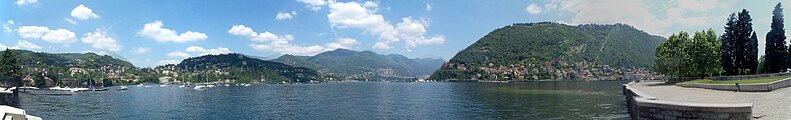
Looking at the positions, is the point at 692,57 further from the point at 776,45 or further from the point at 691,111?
the point at 691,111

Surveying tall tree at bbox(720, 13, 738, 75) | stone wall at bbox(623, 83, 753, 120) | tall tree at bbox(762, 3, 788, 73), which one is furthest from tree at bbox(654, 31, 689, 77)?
stone wall at bbox(623, 83, 753, 120)

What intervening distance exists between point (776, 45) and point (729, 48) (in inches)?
160

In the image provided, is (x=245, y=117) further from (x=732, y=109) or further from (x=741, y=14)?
(x=741, y=14)

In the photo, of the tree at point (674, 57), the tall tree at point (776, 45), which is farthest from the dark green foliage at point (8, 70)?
the tall tree at point (776, 45)

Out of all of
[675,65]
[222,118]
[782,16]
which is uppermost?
[782,16]

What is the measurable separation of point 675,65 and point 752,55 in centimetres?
677

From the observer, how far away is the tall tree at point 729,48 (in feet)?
160

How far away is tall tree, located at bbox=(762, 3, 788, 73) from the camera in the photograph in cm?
4719

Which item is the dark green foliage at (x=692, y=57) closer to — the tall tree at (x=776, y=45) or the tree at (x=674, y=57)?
the tree at (x=674, y=57)

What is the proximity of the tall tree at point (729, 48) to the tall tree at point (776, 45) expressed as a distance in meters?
3.34

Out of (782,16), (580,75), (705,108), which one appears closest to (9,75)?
(705,108)

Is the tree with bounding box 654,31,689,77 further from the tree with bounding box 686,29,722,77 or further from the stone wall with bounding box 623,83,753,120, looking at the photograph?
the stone wall with bounding box 623,83,753,120

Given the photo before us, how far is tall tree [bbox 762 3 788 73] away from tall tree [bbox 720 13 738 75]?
3344 millimetres

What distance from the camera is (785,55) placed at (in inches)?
1953
